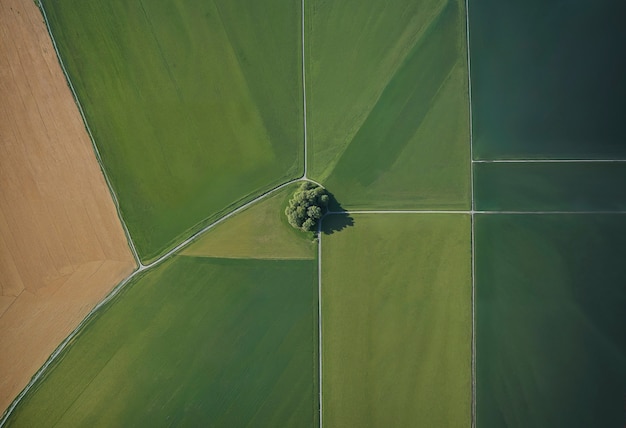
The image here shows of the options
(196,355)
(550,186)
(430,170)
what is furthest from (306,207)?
(550,186)

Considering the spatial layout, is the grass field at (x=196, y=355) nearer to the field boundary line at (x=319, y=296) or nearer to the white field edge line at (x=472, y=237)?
the field boundary line at (x=319, y=296)

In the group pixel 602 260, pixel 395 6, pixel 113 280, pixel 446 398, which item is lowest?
pixel 446 398

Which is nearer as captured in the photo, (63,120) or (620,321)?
(620,321)

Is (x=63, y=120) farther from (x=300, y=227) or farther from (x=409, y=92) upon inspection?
(x=409, y=92)

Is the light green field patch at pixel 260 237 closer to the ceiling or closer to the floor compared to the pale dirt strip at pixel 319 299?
closer to the ceiling

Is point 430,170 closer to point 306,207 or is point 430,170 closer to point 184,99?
point 306,207

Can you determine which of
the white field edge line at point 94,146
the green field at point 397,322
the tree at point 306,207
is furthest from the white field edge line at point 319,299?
the white field edge line at point 94,146

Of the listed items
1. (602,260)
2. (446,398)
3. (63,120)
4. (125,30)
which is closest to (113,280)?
(63,120)
